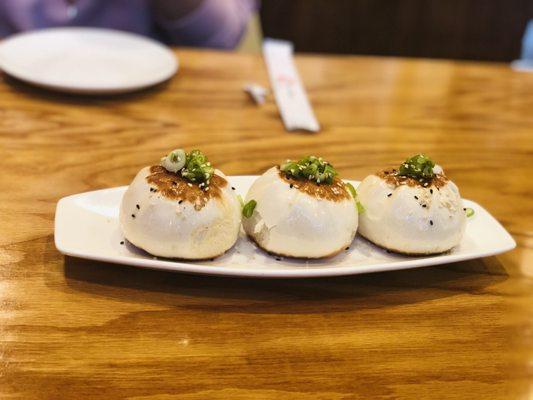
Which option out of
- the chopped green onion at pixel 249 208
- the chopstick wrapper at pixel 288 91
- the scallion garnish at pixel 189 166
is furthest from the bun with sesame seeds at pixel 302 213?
the chopstick wrapper at pixel 288 91


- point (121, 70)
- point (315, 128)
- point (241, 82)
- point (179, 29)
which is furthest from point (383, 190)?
point (179, 29)

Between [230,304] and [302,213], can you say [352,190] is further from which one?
Answer: [230,304]

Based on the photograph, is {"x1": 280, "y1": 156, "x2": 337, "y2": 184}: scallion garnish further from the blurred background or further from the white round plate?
the blurred background

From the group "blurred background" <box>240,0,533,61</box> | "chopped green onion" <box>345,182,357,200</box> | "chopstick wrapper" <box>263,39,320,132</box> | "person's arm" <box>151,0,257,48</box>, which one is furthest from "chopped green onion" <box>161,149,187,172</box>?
"blurred background" <box>240,0,533,61</box>

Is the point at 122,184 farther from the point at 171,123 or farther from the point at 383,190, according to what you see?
the point at 383,190

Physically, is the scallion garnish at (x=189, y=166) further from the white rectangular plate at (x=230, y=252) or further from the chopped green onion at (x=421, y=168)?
the chopped green onion at (x=421, y=168)

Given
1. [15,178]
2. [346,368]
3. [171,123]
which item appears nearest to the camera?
[346,368]
